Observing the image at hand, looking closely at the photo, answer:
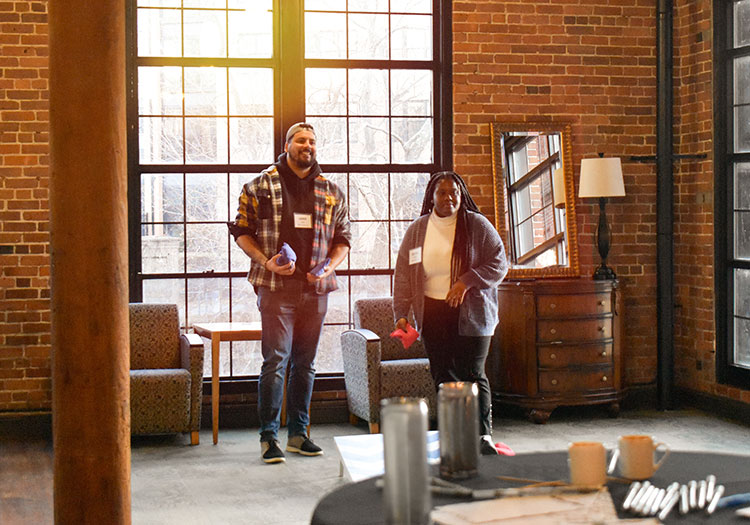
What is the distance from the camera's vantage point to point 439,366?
5172 mm

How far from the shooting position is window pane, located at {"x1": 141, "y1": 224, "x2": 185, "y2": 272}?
21.9 ft

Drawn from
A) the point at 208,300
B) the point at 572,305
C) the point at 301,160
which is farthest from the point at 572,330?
the point at 208,300

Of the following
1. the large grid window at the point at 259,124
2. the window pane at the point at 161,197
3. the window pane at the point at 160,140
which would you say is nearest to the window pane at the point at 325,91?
the large grid window at the point at 259,124

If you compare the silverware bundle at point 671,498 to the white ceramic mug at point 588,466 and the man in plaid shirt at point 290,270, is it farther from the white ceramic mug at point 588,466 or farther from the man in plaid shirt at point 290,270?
the man in plaid shirt at point 290,270

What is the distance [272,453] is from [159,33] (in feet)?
10.0

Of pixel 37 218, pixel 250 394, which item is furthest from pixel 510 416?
pixel 37 218

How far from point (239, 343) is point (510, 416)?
202cm

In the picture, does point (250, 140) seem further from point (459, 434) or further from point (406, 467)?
point (406, 467)

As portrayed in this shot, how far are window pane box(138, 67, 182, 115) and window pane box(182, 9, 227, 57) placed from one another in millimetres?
197

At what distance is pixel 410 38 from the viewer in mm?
7027

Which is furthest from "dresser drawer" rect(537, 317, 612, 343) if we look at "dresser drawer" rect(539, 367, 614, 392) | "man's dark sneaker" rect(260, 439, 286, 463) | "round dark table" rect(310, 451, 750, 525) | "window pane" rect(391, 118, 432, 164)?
"round dark table" rect(310, 451, 750, 525)

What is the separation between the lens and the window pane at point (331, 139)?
6.90 meters

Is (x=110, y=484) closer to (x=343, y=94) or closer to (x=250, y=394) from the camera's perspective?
(x=250, y=394)

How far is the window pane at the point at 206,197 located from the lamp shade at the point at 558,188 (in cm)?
240
